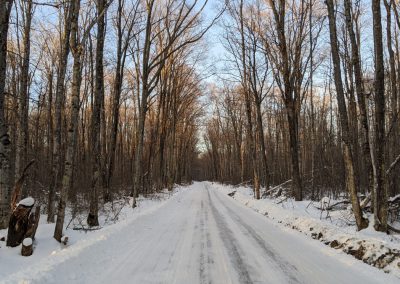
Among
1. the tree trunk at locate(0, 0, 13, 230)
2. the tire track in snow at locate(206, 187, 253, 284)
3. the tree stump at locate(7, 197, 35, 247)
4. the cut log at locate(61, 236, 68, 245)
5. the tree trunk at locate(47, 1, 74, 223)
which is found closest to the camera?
the tire track in snow at locate(206, 187, 253, 284)

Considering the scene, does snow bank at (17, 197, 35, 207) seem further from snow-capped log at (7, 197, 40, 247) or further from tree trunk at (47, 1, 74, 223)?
tree trunk at (47, 1, 74, 223)

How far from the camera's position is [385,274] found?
18.9ft

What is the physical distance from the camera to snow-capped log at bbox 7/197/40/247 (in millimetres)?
6582

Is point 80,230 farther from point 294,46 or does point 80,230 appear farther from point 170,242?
point 294,46

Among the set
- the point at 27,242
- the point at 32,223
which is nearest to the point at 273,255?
the point at 27,242

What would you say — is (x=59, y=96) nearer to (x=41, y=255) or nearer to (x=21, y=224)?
(x=21, y=224)

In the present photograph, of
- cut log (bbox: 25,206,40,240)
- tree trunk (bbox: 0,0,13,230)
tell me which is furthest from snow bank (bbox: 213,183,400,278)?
tree trunk (bbox: 0,0,13,230)

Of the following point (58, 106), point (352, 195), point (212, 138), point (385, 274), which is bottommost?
point (385, 274)

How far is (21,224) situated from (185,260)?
333cm

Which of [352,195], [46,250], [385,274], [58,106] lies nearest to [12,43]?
[58,106]

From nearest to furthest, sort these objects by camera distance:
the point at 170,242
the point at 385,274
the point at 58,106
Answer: the point at 385,274 < the point at 170,242 < the point at 58,106

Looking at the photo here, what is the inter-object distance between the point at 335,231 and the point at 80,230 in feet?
22.8

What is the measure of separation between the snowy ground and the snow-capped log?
26 centimetres

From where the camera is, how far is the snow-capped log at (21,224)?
21.6 feet
